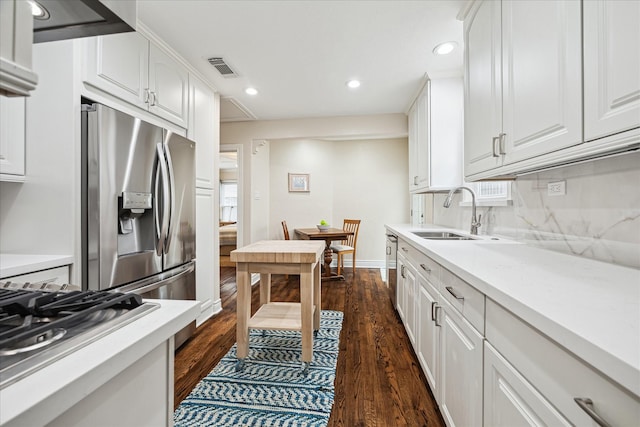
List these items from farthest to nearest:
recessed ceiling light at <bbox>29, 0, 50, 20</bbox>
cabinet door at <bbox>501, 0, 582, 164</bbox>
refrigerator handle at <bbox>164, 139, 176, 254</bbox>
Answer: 1. refrigerator handle at <bbox>164, 139, 176, 254</bbox>
2. cabinet door at <bbox>501, 0, 582, 164</bbox>
3. recessed ceiling light at <bbox>29, 0, 50, 20</bbox>

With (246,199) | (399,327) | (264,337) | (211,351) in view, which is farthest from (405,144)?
(211,351)

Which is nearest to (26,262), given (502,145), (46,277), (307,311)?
(46,277)

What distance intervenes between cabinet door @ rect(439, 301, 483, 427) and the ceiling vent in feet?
8.39

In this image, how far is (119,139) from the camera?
1.74 meters

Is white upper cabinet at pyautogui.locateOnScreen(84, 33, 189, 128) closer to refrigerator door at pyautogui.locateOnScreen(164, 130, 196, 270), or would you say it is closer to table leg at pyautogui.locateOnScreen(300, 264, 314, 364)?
refrigerator door at pyautogui.locateOnScreen(164, 130, 196, 270)

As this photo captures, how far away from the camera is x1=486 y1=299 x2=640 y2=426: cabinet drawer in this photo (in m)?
0.50

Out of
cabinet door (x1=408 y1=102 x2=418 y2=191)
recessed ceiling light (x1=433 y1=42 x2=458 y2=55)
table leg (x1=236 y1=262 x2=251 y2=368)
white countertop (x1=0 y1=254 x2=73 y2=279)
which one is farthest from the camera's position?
cabinet door (x1=408 y1=102 x2=418 y2=191)

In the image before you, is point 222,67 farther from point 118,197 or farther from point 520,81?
point 520,81

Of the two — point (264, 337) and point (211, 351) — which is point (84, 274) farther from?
point (264, 337)

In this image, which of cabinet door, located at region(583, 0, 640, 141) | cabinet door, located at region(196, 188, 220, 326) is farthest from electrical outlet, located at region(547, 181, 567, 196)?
cabinet door, located at region(196, 188, 220, 326)

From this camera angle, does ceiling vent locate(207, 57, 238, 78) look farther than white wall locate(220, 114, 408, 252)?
No

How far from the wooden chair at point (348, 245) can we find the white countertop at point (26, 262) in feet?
11.6

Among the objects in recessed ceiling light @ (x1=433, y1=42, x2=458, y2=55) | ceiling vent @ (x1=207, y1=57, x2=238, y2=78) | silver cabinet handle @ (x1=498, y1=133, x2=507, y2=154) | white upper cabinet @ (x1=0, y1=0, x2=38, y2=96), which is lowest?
white upper cabinet @ (x1=0, y1=0, x2=38, y2=96)

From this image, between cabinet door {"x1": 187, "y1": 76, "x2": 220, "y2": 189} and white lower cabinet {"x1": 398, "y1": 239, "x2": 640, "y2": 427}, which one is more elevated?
cabinet door {"x1": 187, "y1": 76, "x2": 220, "y2": 189}
